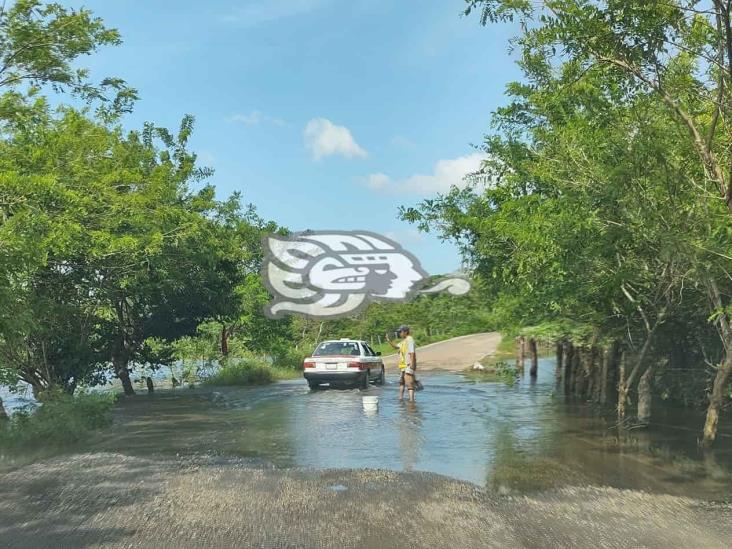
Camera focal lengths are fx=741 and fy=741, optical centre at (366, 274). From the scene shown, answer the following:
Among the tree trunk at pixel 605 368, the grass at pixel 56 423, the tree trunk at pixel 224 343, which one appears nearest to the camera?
the grass at pixel 56 423

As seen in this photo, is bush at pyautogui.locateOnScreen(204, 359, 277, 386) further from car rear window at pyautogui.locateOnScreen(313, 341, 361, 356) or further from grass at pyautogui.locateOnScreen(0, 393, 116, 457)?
grass at pyautogui.locateOnScreen(0, 393, 116, 457)

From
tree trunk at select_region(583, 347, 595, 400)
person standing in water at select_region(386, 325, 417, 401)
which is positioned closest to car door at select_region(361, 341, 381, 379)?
person standing in water at select_region(386, 325, 417, 401)

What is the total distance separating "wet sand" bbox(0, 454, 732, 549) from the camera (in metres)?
5.79

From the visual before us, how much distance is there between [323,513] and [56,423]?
710 centimetres

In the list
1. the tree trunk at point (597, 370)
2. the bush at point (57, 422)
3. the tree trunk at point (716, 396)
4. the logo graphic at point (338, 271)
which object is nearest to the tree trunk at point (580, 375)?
the tree trunk at point (597, 370)

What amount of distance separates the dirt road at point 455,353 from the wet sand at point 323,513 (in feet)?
98.3

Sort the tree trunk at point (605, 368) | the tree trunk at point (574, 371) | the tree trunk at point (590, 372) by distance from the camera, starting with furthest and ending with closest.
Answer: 1. the tree trunk at point (574, 371)
2. the tree trunk at point (590, 372)
3. the tree trunk at point (605, 368)

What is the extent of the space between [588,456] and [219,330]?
2743 centimetres

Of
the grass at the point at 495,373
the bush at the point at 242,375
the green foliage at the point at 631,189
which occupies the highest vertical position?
the green foliage at the point at 631,189

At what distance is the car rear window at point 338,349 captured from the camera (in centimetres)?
2309

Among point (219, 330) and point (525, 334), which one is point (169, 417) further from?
point (219, 330)

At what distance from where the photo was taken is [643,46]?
788 cm

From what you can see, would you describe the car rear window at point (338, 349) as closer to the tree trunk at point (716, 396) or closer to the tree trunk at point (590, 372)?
the tree trunk at point (590, 372)

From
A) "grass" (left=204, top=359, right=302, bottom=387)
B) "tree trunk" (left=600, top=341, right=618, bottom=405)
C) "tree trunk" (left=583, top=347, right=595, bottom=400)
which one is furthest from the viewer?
"grass" (left=204, top=359, right=302, bottom=387)
